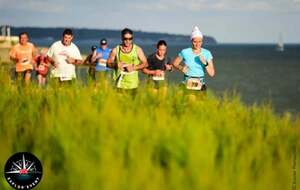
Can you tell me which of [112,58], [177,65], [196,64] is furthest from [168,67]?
[112,58]

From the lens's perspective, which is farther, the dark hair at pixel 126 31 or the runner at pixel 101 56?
the runner at pixel 101 56

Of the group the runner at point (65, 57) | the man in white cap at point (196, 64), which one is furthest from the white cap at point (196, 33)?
the runner at point (65, 57)

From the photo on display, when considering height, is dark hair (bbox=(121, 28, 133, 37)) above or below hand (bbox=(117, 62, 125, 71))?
above

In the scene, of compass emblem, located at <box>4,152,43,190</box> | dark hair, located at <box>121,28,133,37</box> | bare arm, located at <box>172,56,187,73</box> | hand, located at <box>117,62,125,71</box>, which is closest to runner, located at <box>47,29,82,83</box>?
hand, located at <box>117,62,125,71</box>

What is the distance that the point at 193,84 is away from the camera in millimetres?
9109

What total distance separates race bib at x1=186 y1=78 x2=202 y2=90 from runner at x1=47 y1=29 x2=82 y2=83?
1911 mm

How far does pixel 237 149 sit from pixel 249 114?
69.2 inches

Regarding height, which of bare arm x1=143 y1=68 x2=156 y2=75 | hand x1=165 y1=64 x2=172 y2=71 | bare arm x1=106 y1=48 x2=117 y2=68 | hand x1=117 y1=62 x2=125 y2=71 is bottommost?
bare arm x1=143 y1=68 x2=156 y2=75

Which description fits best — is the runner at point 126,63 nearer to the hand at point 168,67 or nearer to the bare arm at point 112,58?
the bare arm at point 112,58

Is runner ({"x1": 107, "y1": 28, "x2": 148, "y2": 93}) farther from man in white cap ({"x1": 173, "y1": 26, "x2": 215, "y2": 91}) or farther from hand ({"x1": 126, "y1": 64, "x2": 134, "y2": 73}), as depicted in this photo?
man in white cap ({"x1": 173, "y1": 26, "x2": 215, "y2": 91})

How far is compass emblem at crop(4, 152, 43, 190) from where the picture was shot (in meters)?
5.00

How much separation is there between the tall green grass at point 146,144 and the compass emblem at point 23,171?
0.06 m

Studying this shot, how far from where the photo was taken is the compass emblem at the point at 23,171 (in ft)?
16.4

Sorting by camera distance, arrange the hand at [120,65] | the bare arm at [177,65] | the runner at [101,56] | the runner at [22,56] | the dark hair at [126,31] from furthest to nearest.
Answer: the runner at [101,56] → the runner at [22,56] → the bare arm at [177,65] → the hand at [120,65] → the dark hair at [126,31]
